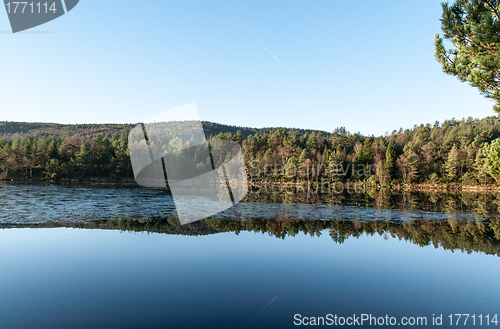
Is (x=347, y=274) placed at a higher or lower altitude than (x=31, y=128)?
lower

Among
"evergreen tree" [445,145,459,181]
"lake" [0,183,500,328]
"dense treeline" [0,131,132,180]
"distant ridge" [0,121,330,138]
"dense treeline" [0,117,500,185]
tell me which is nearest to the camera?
"lake" [0,183,500,328]

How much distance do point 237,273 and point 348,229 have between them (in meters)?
9.07

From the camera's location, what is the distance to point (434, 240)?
13.6 metres

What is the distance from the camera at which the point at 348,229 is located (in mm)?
15727

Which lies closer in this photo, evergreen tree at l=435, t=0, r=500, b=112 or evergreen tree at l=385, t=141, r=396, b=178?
evergreen tree at l=435, t=0, r=500, b=112

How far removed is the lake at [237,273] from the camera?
6.41 meters

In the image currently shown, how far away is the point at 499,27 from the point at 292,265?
9.32 meters

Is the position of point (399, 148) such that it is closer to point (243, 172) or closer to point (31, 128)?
point (243, 172)

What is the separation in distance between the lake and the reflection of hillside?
6 centimetres

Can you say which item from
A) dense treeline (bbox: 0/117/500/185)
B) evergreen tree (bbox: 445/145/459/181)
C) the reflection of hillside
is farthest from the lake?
evergreen tree (bbox: 445/145/459/181)

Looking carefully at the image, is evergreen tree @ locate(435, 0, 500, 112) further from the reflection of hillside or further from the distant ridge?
the distant ridge

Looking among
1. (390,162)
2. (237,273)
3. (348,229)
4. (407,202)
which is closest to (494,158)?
(348,229)

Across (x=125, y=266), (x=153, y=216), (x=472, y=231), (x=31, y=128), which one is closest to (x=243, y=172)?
(x=153, y=216)

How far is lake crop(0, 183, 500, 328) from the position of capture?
6406 mm
